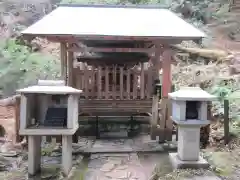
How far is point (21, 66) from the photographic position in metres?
16.1

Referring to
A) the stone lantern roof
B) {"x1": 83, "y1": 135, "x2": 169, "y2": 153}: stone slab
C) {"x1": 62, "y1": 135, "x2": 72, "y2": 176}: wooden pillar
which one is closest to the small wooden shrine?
{"x1": 83, "y1": 135, "x2": 169, "y2": 153}: stone slab

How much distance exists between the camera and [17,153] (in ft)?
22.5

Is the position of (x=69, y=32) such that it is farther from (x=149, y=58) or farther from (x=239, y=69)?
(x=239, y=69)

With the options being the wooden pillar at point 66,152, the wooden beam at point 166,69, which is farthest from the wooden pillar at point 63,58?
the wooden pillar at point 66,152

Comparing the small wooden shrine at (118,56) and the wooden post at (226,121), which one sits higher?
the small wooden shrine at (118,56)

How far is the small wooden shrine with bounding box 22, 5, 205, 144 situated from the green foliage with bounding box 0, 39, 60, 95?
635 centimetres

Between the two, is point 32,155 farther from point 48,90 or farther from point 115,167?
point 115,167

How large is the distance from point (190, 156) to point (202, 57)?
35.2ft

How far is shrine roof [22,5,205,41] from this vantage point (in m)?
7.35

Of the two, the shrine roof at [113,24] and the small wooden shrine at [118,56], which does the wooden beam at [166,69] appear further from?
the shrine roof at [113,24]

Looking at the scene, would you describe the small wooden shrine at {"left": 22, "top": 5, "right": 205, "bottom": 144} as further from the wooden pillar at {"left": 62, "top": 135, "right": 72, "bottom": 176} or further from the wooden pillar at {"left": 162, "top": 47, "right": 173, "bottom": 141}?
the wooden pillar at {"left": 62, "top": 135, "right": 72, "bottom": 176}

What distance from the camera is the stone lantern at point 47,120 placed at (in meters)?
5.60

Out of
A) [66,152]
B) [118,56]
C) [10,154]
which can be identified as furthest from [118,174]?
[118,56]

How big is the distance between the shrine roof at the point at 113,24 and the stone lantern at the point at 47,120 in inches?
78.6
